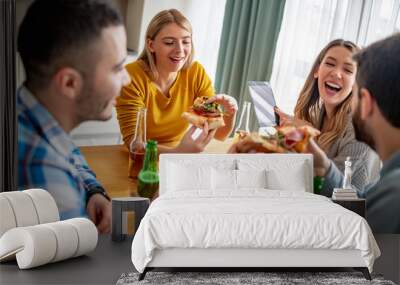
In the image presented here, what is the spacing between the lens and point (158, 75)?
7.17m

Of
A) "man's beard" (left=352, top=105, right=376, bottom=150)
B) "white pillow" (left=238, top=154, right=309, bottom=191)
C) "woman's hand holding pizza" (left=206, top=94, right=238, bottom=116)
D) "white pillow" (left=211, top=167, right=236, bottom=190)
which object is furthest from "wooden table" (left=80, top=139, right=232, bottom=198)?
"man's beard" (left=352, top=105, right=376, bottom=150)

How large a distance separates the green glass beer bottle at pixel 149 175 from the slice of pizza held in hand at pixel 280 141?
28.8 inches

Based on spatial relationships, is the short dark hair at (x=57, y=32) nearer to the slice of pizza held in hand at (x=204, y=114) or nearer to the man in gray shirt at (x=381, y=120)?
the slice of pizza held in hand at (x=204, y=114)

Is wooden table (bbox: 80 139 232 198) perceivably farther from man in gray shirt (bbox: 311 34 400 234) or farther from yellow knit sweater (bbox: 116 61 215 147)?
man in gray shirt (bbox: 311 34 400 234)

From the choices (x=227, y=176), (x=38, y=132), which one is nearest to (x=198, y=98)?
(x=227, y=176)

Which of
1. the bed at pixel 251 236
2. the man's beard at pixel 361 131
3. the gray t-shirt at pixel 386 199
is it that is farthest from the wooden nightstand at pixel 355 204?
the bed at pixel 251 236

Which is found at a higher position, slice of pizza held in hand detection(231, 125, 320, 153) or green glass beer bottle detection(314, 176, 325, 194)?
slice of pizza held in hand detection(231, 125, 320, 153)

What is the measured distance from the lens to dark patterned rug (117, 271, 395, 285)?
225 inches

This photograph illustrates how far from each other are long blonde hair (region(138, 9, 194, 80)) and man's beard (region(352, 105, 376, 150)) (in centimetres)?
158

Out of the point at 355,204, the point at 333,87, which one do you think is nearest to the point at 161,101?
the point at 333,87

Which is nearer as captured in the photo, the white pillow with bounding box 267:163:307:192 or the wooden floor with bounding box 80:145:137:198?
the white pillow with bounding box 267:163:307:192

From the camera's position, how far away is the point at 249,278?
579 cm

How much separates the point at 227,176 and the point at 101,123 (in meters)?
1.24

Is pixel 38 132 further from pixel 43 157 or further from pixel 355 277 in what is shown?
pixel 355 277
